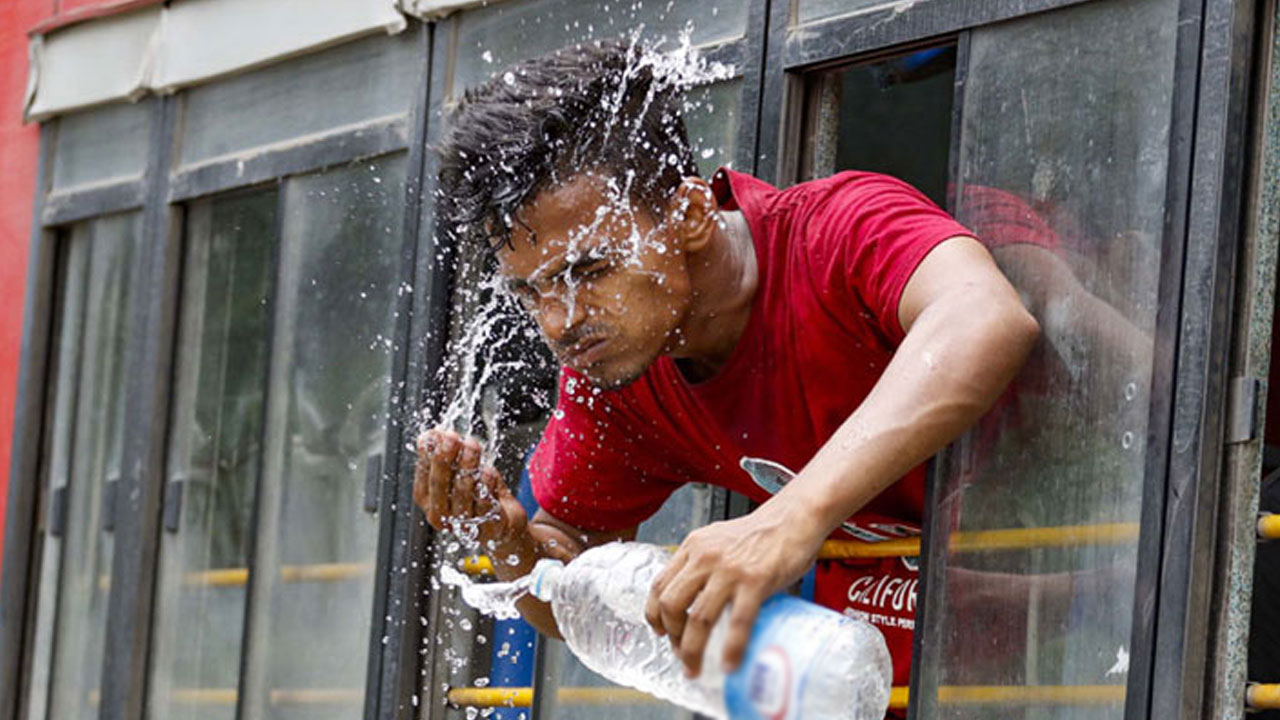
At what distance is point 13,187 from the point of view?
849 cm

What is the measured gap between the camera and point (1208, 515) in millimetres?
4203

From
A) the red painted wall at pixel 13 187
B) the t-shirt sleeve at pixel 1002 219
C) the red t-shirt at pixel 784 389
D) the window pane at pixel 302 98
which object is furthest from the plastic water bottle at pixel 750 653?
the red painted wall at pixel 13 187

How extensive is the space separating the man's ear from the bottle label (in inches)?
40.6

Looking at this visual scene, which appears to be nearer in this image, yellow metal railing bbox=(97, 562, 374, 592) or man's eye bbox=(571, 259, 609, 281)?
man's eye bbox=(571, 259, 609, 281)

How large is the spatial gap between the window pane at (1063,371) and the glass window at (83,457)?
390 centimetres

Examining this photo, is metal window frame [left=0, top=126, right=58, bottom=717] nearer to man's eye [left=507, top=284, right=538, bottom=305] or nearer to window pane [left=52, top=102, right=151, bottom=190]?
window pane [left=52, top=102, right=151, bottom=190]

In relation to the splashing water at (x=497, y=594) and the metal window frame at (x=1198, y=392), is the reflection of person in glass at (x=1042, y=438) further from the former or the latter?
the splashing water at (x=497, y=594)

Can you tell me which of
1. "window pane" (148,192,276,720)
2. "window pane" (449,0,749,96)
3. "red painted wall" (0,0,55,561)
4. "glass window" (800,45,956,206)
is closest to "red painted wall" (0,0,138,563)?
"red painted wall" (0,0,55,561)

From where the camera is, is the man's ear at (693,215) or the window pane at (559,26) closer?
the man's ear at (693,215)

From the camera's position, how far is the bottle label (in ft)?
11.7

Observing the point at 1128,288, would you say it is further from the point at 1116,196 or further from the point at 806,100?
the point at 806,100

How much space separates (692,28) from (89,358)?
3181 millimetres

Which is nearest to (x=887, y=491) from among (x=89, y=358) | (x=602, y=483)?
(x=602, y=483)

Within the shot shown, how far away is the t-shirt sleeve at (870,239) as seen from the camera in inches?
165
